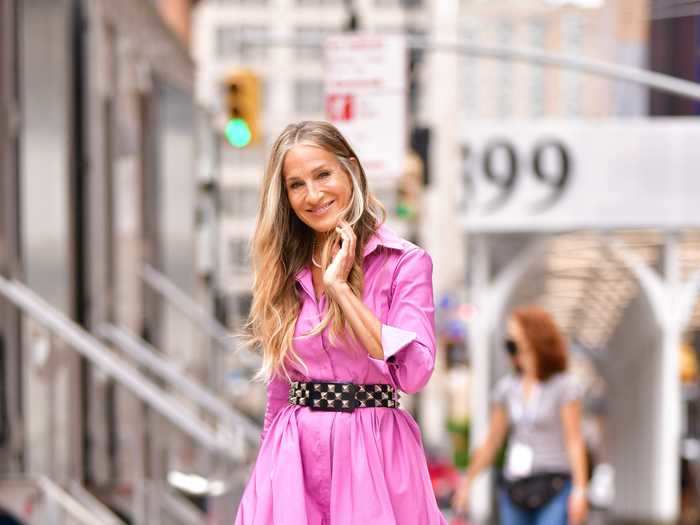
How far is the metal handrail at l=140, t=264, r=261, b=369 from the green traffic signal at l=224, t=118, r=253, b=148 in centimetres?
211

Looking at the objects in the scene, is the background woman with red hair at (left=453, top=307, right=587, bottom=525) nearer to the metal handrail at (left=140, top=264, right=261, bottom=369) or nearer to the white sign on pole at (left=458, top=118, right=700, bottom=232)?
the metal handrail at (left=140, top=264, right=261, bottom=369)

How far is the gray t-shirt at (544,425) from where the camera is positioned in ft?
27.7

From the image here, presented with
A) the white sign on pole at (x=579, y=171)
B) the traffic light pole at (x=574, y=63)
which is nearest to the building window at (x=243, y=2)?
the white sign on pole at (x=579, y=171)

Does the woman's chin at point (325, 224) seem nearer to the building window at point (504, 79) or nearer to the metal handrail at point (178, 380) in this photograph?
the metal handrail at point (178, 380)

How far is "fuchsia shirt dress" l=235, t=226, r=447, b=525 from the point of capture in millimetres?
3941

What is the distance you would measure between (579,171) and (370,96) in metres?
8.28

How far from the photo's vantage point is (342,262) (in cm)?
388

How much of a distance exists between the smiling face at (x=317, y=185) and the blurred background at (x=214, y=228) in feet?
1.41

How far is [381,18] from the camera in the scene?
8625 cm

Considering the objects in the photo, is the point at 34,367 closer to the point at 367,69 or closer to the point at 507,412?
the point at 507,412

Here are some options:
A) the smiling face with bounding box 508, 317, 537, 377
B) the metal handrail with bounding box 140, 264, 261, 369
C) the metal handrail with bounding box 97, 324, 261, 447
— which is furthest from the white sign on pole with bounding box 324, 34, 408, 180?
the metal handrail with bounding box 140, 264, 261, 369

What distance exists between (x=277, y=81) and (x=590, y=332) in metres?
51.9

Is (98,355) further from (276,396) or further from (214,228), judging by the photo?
(214,228)

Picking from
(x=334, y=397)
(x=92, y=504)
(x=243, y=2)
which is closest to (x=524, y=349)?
(x=92, y=504)
